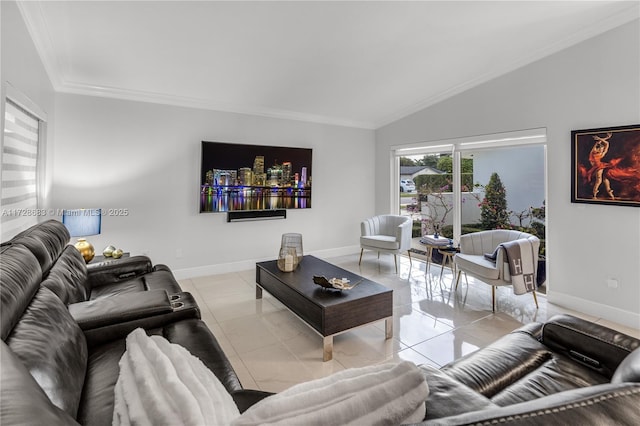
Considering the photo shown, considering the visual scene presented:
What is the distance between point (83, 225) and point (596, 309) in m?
5.40

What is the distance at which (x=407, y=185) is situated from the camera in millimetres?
5680

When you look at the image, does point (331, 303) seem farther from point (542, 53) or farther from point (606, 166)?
point (542, 53)

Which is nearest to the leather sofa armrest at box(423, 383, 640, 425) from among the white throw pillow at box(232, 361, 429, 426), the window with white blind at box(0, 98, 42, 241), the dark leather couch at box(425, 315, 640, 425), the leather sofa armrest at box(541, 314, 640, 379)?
the dark leather couch at box(425, 315, 640, 425)

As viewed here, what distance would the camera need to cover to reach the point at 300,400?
635 mm

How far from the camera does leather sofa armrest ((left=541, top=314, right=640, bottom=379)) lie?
1463mm

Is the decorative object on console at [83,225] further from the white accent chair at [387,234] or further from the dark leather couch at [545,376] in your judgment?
the white accent chair at [387,234]

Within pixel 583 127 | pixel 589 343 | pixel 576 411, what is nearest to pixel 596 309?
pixel 583 127

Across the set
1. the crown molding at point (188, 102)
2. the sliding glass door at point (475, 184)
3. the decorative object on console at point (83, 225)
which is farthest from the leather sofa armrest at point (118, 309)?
the sliding glass door at point (475, 184)

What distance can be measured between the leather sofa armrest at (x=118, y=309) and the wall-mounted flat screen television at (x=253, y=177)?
262 centimetres

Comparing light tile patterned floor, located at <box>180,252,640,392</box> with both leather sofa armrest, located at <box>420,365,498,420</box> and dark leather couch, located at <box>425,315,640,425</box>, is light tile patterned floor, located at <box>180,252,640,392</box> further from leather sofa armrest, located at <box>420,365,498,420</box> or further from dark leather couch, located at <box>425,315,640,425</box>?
leather sofa armrest, located at <box>420,365,498,420</box>

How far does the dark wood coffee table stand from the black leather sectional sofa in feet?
3.08

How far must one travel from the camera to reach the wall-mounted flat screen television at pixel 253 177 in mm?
4383

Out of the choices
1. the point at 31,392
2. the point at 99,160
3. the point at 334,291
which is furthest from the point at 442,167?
the point at 31,392

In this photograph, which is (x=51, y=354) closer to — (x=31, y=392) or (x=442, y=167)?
(x=31, y=392)
